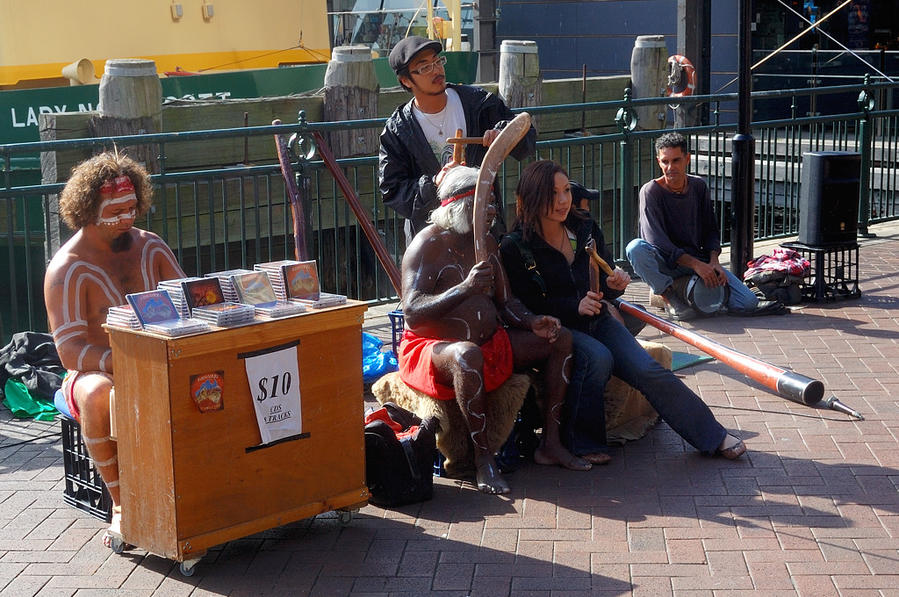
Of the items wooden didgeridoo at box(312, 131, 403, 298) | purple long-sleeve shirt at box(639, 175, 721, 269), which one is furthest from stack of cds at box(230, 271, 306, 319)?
purple long-sleeve shirt at box(639, 175, 721, 269)

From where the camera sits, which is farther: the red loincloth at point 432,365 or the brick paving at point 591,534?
the red loincloth at point 432,365

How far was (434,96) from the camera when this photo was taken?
19.2ft

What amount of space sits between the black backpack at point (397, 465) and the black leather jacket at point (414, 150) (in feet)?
4.42

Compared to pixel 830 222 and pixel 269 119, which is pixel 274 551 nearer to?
pixel 830 222

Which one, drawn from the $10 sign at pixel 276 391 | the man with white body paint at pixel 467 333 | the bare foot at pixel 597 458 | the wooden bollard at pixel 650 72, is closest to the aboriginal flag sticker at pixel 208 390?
the $10 sign at pixel 276 391

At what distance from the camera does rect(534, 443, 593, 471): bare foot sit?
524cm

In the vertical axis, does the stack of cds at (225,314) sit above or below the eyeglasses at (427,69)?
below

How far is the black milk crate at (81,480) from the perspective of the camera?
4734mm

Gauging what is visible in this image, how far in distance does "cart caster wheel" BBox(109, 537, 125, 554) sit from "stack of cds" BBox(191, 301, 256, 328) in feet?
3.11

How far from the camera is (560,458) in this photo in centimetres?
527

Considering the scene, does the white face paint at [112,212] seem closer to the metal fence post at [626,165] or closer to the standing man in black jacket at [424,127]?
the standing man in black jacket at [424,127]

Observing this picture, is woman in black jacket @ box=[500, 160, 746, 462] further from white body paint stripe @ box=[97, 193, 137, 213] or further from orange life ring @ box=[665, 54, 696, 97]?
orange life ring @ box=[665, 54, 696, 97]

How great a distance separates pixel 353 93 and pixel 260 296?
26.3 ft

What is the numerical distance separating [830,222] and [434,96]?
148 inches
